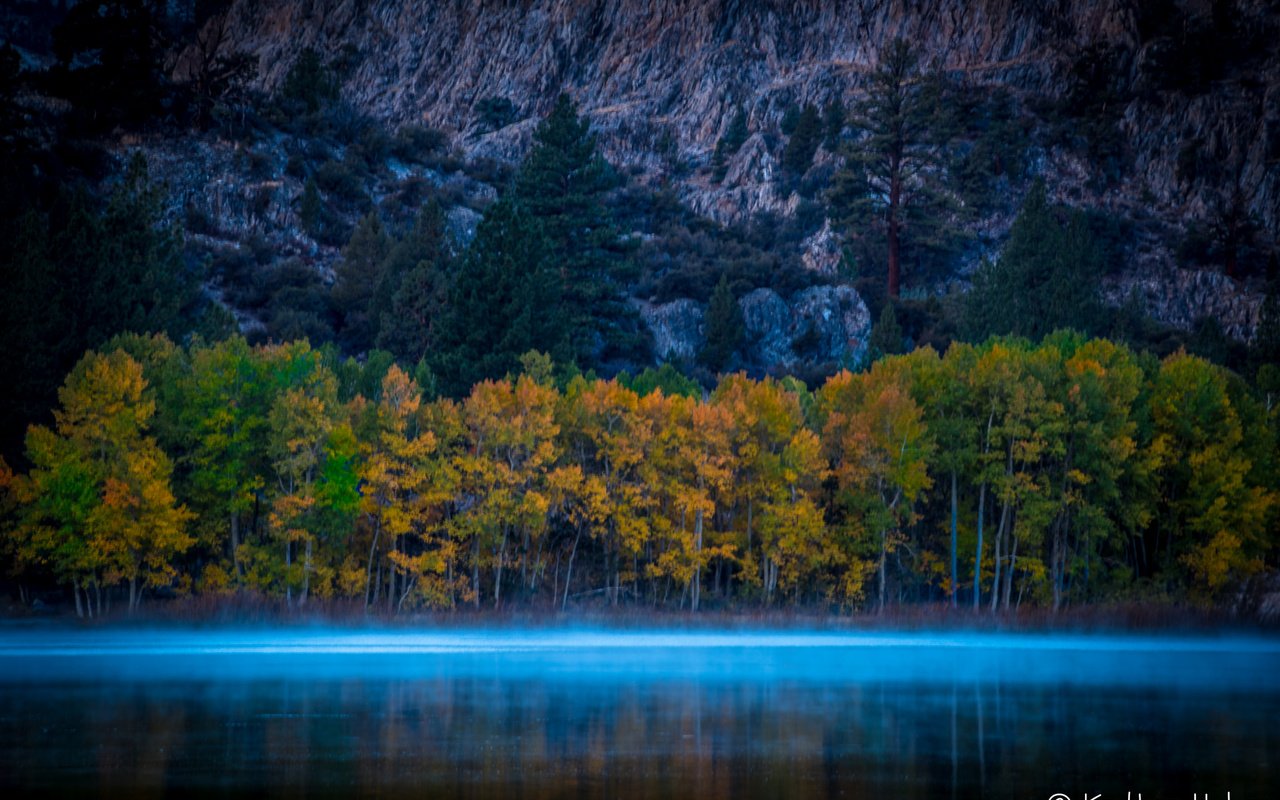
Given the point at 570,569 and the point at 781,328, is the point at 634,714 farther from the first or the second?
the point at 781,328

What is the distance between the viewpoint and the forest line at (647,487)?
64062mm

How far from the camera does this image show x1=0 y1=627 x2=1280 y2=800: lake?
110ft

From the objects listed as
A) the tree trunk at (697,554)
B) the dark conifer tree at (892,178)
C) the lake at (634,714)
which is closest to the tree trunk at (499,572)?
the lake at (634,714)

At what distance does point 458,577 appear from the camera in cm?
6906

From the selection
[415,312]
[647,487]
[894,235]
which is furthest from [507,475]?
[894,235]

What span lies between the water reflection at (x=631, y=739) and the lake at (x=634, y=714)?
5.1 inches

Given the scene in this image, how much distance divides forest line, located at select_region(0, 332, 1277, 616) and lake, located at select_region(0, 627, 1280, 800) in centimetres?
476

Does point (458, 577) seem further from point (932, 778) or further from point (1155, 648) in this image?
point (932, 778)

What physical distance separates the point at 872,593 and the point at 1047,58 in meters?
126

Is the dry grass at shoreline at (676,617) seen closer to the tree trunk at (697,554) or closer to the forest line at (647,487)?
the tree trunk at (697,554)

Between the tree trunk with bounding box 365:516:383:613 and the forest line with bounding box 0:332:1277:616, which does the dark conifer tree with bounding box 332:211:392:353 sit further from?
the tree trunk with bounding box 365:516:383:613

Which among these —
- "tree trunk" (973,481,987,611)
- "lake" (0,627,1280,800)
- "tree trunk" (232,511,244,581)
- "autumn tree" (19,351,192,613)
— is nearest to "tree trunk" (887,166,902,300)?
"tree trunk" (973,481,987,611)

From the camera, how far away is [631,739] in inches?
1528

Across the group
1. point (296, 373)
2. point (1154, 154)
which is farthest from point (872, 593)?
point (1154, 154)
